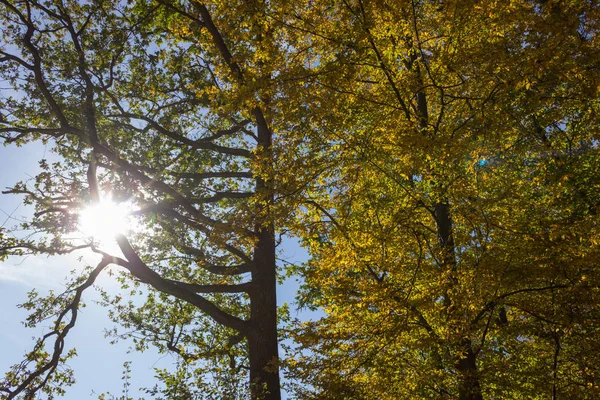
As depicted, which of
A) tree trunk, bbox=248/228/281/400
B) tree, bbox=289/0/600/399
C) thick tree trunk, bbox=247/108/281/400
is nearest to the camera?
tree, bbox=289/0/600/399

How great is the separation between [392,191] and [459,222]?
65.3 inches

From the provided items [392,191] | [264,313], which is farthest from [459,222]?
[264,313]

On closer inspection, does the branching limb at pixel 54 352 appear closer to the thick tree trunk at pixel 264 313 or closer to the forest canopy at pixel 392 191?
the forest canopy at pixel 392 191

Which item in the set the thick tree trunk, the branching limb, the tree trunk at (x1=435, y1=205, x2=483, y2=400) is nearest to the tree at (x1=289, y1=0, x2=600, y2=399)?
the tree trunk at (x1=435, y1=205, x2=483, y2=400)

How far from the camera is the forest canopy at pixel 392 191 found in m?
6.15

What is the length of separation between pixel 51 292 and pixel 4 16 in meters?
7.08

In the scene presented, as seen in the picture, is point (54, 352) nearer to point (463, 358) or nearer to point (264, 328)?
point (264, 328)

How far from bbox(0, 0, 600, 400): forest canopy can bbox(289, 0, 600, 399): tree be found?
0.15 feet

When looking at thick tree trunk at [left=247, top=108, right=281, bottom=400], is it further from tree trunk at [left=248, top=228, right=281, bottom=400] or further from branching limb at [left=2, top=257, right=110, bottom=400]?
branching limb at [left=2, top=257, right=110, bottom=400]

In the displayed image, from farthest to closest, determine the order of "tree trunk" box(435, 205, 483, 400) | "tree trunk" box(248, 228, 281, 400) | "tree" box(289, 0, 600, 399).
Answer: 1. "tree trunk" box(248, 228, 281, 400)
2. "tree trunk" box(435, 205, 483, 400)
3. "tree" box(289, 0, 600, 399)

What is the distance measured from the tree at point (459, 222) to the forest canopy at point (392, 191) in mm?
46

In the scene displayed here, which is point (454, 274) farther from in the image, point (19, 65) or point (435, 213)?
point (19, 65)

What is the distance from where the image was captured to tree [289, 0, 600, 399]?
586 centimetres

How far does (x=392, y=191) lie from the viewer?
9.33 m
